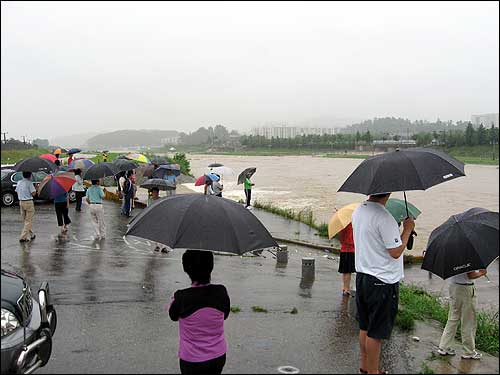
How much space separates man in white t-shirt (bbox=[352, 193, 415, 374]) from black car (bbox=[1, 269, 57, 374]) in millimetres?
2504

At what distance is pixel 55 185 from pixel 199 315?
8.03 meters

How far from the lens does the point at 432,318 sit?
6895mm

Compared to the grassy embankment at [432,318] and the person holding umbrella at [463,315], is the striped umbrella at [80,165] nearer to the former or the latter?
the grassy embankment at [432,318]

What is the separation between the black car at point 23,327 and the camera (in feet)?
11.1

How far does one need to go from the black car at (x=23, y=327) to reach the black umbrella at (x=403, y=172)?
8.70 ft

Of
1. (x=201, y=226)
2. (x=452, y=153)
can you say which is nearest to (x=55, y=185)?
(x=201, y=226)

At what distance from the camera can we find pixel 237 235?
3.37 m

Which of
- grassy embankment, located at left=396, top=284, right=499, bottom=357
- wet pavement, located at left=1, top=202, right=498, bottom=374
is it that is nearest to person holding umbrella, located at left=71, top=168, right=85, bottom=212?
wet pavement, located at left=1, top=202, right=498, bottom=374

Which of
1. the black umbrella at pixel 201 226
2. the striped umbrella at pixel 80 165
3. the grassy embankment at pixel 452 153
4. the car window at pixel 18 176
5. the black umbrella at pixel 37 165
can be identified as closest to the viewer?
the black umbrella at pixel 201 226

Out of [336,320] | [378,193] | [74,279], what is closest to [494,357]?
[336,320]

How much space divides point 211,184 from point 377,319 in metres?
10.2

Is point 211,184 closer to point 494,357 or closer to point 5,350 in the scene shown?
point 494,357

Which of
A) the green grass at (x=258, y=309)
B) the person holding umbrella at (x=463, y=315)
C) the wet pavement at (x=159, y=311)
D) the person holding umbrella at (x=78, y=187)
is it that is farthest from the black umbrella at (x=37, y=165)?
the person holding umbrella at (x=463, y=315)

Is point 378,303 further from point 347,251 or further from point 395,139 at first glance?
point 395,139
